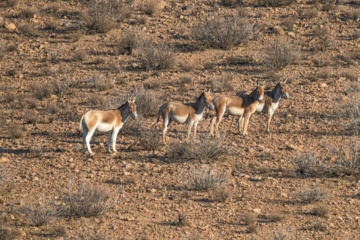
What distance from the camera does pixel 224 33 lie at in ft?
68.3

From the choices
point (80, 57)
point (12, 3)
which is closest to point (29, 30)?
point (12, 3)

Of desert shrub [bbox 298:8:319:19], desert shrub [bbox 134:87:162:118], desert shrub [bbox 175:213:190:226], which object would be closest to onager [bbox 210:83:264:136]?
desert shrub [bbox 134:87:162:118]

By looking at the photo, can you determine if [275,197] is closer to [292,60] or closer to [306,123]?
[306,123]

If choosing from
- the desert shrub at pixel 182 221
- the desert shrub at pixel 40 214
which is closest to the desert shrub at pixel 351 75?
the desert shrub at pixel 182 221

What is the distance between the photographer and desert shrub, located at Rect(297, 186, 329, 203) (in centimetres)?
998

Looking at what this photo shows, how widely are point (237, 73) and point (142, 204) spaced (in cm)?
1024

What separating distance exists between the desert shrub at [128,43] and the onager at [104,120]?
8.66m

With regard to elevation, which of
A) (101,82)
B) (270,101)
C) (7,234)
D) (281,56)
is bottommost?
(101,82)

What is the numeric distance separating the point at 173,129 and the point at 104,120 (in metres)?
2.98

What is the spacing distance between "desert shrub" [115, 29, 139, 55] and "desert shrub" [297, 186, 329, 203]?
12.5 m

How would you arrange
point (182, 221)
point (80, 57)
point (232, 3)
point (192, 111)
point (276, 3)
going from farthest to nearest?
point (232, 3)
point (276, 3)
point (80, 57)
point (192, 111)
point (182, 221)

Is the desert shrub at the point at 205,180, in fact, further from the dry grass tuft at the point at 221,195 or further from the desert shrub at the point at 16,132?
the desert shrub at the point at 16,132

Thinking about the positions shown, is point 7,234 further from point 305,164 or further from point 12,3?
point 12,3

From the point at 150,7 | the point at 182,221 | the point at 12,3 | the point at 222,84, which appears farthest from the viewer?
the point at 12,3
